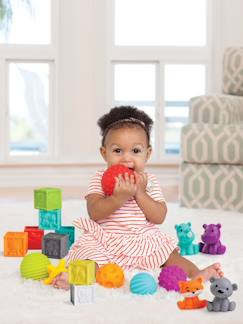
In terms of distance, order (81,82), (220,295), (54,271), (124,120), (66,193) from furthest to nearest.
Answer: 1. (81,82)
2. (66,193)
3. (124,120)
4. (54,271)
5. (220,295)

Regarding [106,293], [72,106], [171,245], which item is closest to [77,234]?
[171,245]

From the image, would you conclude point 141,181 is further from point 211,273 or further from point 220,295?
point 220,295

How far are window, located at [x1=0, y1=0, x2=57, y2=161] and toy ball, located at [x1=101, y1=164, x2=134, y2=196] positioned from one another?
8.25ft

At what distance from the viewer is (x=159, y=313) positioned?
1.79 m

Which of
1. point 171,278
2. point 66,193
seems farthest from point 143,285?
point 66,193

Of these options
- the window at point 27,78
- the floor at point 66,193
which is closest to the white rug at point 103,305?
the floor at point 66,193

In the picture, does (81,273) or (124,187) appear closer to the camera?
(81,273)

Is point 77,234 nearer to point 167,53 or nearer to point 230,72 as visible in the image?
point 230,72

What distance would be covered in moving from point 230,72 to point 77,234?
1632 mm

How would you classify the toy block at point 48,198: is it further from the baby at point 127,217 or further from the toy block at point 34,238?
the baby at point 127,217

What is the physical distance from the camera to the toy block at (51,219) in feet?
8.32

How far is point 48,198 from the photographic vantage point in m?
2.45

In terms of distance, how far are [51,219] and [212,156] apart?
125 centimetres

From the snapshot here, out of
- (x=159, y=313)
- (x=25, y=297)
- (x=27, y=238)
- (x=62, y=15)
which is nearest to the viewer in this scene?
(x=159, y=313)
